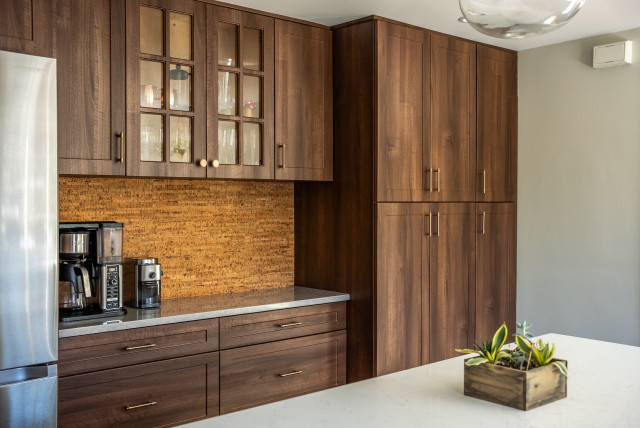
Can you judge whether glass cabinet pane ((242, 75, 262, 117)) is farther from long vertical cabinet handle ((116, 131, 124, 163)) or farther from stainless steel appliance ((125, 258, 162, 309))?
stainless steel appliance ((125, 258, 162, 309))

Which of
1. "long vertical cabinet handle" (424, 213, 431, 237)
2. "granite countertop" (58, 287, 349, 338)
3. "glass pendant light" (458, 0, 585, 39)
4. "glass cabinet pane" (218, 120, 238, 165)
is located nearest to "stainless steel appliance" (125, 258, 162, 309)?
"granite countertop" (58, 287, 349, 338)

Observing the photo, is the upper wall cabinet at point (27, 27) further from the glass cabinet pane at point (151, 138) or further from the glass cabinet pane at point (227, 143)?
the glass cabinet pane at point (227, 143)

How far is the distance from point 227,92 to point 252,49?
0.92 feet

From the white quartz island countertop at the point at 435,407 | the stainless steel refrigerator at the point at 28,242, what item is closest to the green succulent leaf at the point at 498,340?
the white quartz island countertop at the point at 435,407

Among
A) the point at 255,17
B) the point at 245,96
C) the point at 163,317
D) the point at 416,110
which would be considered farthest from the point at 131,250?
the point at 416,110

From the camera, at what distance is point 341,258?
3627mm

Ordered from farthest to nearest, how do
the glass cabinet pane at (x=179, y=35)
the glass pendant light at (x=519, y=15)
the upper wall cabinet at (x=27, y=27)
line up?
1. the glass cabinet pane at (x=179, y=35)
2. the upper wall cabinet at (x=27, y=27)
3. the glass pendant light at (x=519, y=15)

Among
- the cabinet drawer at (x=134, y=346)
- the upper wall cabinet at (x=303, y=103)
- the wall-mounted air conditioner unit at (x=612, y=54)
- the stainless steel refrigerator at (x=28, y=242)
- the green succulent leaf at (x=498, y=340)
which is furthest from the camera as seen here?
the wall-mounted air conditioner unit at (x=612, y=54)

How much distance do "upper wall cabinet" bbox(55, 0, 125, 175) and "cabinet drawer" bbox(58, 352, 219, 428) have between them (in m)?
0.87

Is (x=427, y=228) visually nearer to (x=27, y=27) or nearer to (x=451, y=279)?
(x=451, y=279)

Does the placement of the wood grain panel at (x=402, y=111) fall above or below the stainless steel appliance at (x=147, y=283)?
above

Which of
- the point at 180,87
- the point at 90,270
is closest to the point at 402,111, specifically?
the point at 180,87

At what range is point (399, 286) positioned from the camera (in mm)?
3545

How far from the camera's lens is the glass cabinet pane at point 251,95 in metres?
3.32
